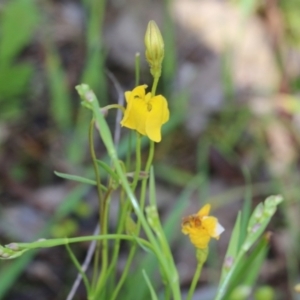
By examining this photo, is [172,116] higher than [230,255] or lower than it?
lower

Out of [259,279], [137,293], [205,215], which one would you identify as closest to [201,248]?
[205,215]

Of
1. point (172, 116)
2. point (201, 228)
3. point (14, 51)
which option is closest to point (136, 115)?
point (201, 228)

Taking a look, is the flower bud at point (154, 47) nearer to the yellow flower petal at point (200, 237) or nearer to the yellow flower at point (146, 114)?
the yellow flower at point (146, 114)

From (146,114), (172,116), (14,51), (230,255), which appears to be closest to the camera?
(146,114)

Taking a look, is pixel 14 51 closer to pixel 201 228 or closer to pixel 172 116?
pixel 172 116

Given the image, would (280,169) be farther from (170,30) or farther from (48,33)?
(48,33)

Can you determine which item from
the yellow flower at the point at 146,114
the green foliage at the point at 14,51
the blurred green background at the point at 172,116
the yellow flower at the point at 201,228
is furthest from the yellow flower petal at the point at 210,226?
the green foliage at the point at 14,51

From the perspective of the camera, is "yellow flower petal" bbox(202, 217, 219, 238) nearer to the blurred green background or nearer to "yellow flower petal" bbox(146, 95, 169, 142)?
"yellow flower petal" bbox(146, 95, 169, 142)
